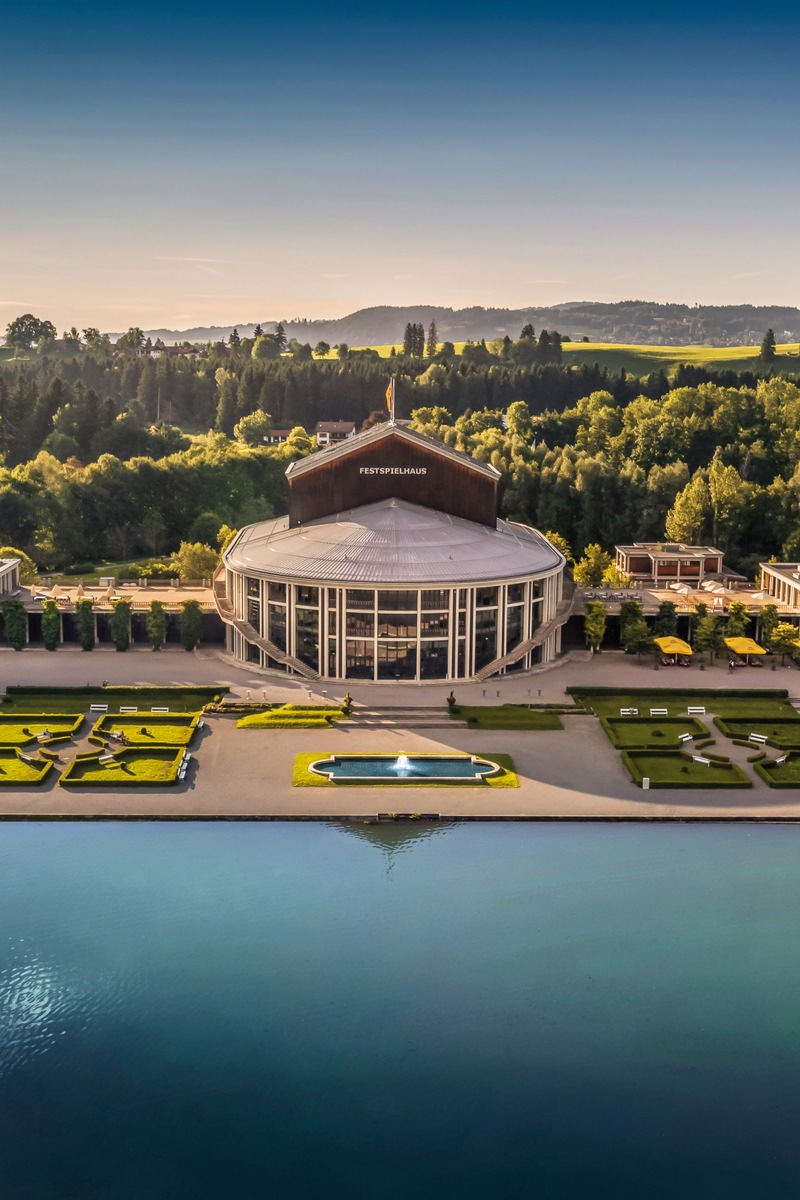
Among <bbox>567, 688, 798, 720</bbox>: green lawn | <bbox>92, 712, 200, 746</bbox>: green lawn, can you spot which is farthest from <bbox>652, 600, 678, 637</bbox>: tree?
<bbox>92, 712, 200, 746</bbox>: green lawn

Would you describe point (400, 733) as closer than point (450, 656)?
Yes

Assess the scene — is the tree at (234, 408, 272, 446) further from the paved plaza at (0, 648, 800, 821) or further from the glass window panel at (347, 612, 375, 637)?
the glass window panel at (347, 612, 375, 637)

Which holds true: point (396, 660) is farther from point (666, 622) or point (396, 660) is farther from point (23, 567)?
point (23, 567)

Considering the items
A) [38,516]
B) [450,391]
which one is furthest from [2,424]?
[450,391]

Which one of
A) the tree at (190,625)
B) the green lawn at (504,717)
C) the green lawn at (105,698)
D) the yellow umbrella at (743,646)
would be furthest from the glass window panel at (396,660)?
the yellow umbrella at (743,646)

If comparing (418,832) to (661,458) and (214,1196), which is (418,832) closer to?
(214,1196)

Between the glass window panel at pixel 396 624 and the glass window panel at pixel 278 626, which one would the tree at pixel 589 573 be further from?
the glass window panel at pixel 278 626
